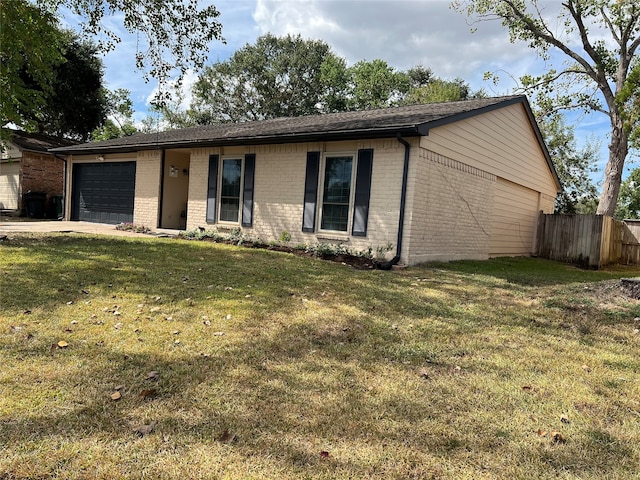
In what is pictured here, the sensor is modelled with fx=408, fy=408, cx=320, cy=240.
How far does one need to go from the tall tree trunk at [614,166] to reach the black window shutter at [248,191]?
1444 cm

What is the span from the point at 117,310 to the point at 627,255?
59.1ft

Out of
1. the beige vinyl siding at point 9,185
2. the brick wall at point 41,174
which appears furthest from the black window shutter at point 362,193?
the beige vinyl siding at point 9,185

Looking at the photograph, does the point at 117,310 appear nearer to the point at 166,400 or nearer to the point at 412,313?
the point at 166,400

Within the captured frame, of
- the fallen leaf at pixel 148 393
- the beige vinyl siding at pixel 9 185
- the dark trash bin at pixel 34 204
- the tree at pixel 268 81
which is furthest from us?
the tree at pixel 268 81

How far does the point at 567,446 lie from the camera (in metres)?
2.33

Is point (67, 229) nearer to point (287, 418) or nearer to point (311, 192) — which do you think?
point (311, 192)

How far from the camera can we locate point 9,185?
62.5ft

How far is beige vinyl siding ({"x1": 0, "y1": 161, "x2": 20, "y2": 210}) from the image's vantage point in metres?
18.7

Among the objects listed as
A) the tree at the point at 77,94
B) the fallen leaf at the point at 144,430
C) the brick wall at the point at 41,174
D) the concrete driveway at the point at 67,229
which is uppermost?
the tree at the point at 77,94

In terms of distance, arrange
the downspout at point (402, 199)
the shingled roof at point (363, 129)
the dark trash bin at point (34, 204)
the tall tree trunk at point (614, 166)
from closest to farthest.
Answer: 1. the shingled roof at point (363, 129)
2. the downspout at point (402, 199)
3. the tall tree trunk at point (614, 166)
4. the dark trash bin at point (34, 204)

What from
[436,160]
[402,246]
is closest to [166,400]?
[402,246]

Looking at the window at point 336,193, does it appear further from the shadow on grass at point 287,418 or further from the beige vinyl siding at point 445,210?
the shadow on grass at point 287,418

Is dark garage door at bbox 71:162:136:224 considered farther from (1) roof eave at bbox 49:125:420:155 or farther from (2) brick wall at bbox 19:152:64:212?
(2) brick wall at bbox 19:152:64:212

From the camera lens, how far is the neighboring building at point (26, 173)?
18469 mm
